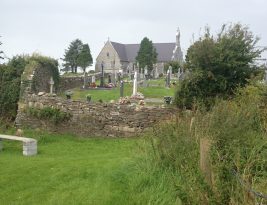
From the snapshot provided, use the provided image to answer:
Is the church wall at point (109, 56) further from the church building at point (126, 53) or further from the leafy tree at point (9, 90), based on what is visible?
the leafy tree at point (9, 90)

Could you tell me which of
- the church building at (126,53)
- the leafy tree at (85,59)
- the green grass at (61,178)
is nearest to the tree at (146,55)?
the leafy tree at (85,59)

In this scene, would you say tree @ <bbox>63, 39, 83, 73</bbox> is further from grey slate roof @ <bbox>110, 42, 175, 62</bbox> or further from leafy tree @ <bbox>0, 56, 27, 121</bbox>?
leafy tree @ <bbox>0, 56, 27, 121</bbox>

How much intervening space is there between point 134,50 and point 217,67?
67661mm

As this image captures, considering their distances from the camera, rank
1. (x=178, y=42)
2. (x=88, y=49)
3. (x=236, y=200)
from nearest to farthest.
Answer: (x=236, y=200), (x=88, y=49), (x=178, y=42)

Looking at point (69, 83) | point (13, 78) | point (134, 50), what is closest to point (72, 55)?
point (134, 50)

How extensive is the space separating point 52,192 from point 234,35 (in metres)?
12.1

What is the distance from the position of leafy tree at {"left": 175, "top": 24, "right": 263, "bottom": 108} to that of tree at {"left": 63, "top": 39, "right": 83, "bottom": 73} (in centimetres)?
5035

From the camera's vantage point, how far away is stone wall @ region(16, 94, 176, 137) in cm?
1576

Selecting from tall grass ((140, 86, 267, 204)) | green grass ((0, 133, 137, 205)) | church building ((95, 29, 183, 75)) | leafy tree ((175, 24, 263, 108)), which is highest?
church building ((95, 29, 183, 75))

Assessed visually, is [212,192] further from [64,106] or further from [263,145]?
[64,106]

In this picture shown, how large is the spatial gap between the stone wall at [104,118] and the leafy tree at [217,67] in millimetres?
1427

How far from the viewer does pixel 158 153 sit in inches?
317

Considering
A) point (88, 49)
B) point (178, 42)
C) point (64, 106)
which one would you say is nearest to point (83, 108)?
point (64, 106)

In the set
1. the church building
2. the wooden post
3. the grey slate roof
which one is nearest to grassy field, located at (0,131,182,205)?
the wooden post
